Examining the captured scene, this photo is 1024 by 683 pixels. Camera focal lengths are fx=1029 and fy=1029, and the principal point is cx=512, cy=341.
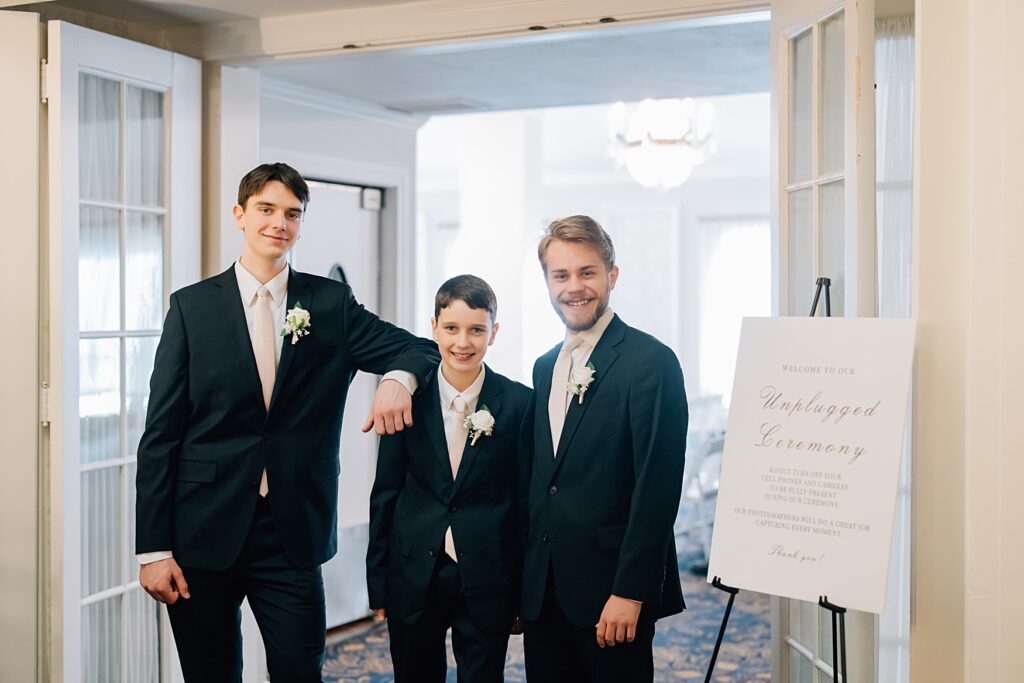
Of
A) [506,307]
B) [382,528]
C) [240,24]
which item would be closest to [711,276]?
[506,307]

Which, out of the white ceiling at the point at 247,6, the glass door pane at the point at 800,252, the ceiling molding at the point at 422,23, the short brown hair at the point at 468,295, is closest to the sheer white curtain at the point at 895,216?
the glass door pane at the point at 800,252

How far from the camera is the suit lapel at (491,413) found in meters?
2.48

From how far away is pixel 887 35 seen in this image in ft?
9.20

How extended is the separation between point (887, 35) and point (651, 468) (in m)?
1.41

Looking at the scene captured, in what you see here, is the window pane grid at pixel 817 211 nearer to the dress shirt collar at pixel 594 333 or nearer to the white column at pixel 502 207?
the dress shirt collar at pixel 594 333

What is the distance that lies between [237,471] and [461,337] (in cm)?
66

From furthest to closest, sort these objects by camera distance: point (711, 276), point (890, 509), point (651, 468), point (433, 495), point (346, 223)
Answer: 1. point (711, 276)
2. point (346, 223)
3. point (433, 495)
4. point (651, 468)
5. point (890, 509)

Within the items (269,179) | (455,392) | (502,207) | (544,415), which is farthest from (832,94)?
(502,207)

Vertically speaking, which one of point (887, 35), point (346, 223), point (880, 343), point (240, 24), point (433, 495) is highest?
point (240, 24)

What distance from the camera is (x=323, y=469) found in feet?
8.75

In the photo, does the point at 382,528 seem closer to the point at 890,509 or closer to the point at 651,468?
the point at 651,468

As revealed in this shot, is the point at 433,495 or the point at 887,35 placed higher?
the point at 887,35

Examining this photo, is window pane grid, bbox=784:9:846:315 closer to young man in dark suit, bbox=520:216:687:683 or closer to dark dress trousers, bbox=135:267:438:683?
young man in dark suit, bbox=520:216:687:683

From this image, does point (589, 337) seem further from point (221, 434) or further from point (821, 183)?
point (221, 434)
